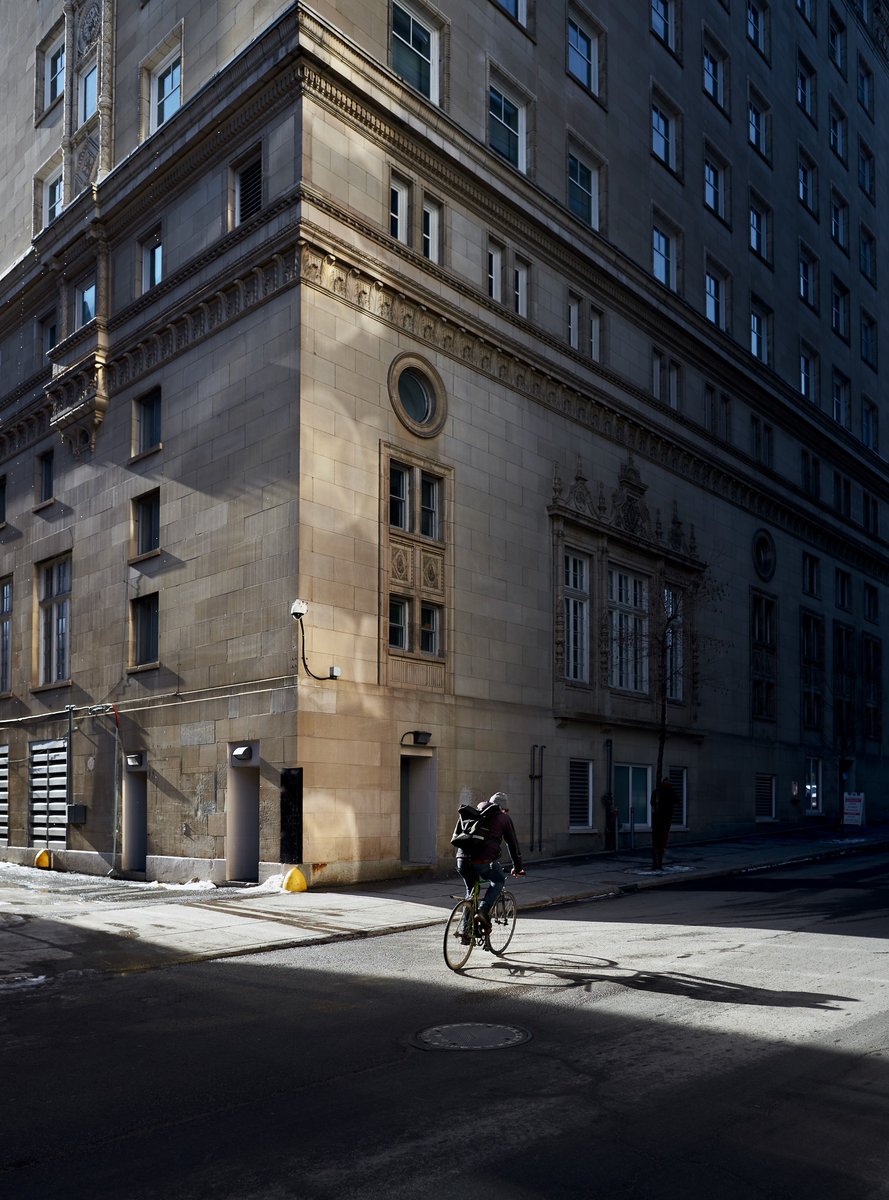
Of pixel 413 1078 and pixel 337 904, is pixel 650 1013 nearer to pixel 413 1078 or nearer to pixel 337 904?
pixel 413 1078

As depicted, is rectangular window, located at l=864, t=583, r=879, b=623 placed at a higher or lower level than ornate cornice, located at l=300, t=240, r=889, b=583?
lower

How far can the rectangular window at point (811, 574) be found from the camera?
4659 centimetres

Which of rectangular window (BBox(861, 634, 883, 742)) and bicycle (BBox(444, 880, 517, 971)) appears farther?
rectangular window (BBox(861, 634, 883, 742))

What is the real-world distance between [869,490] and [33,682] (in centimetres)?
3917

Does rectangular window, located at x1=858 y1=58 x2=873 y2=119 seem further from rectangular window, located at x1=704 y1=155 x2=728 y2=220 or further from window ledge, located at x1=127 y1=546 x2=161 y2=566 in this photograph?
window ledge, located at x1=127 y1=546 x2=161 y2=566

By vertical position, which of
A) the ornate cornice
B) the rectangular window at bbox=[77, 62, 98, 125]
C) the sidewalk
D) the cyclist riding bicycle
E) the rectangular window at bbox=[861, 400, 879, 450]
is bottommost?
the sidewalk

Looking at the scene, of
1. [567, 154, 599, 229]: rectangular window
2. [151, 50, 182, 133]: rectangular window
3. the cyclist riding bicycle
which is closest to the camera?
the cyclist riding bicycle

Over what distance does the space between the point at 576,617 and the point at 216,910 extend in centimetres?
1538

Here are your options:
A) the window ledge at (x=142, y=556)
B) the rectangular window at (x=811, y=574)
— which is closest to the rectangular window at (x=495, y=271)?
the window ledge at (x=142, y=556)

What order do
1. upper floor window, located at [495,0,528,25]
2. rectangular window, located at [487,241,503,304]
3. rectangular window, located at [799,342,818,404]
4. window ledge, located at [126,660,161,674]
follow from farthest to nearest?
rectangular window, located at [799,342,818,404] < upper floor window, located at [495,0,528,25] < rectangular window, located at [487,241,503,304] < window ledge, located at [126,660,161,674]

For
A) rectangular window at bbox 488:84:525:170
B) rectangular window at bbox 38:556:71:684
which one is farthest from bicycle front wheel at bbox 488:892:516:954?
rectangular window at bbox 488:84:525:170

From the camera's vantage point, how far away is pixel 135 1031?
34.7ft

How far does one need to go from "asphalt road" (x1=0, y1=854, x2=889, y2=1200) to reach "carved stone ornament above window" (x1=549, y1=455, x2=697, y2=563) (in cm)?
1833

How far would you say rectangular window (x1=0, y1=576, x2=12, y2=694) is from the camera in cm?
3444
